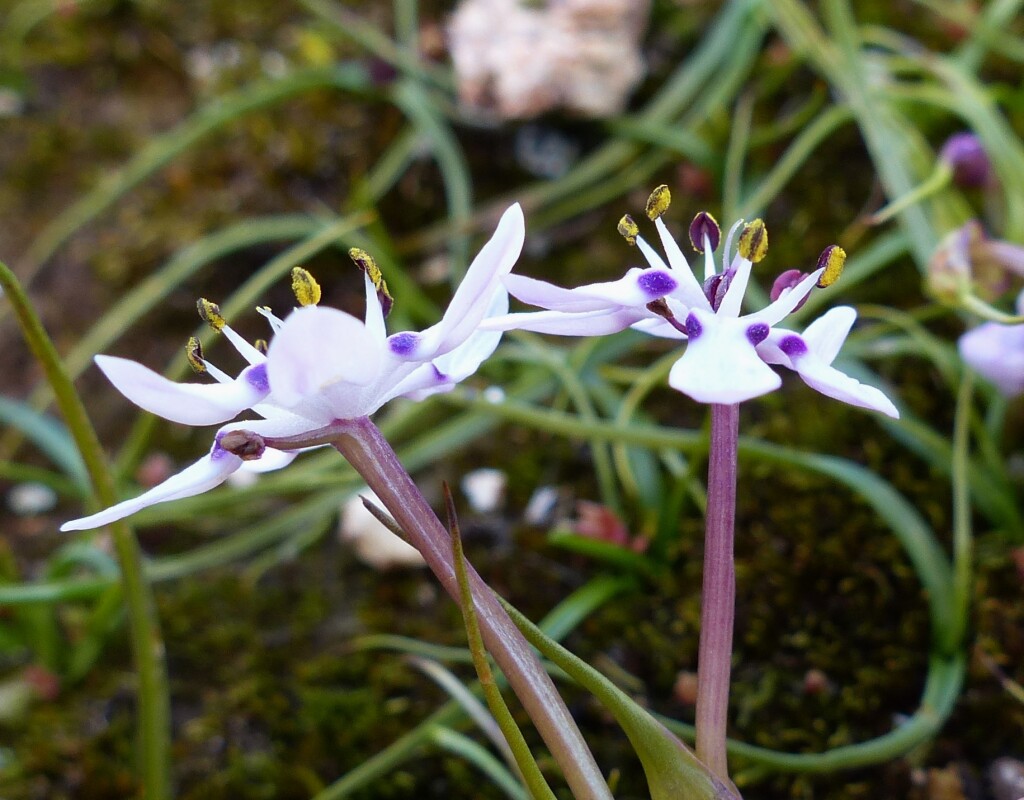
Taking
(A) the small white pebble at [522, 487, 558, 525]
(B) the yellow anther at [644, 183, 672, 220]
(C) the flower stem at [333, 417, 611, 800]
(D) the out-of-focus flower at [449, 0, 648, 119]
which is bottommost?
(C) the flower stem at [333, 417, 611, 800]

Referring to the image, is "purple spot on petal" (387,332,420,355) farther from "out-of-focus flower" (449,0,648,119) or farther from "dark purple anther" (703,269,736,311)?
"out-of-focus flower" (449,0,648,119)

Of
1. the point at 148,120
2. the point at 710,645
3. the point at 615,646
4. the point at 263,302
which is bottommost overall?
the point at 710,645

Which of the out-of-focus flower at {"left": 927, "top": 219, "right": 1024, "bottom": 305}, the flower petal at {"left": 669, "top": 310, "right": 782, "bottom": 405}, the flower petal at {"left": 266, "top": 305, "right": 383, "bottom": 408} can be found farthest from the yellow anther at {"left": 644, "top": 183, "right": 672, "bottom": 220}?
the out-of-focus flower at {"left": 927, "top": 219, "right": 1024, "bottom": 305}

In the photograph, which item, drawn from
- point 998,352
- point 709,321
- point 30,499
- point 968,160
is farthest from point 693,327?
point 30,499

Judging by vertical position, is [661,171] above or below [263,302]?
above

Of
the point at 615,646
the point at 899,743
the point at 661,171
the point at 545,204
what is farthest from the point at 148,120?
the point at 899,743

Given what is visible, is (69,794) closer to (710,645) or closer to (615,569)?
(615,569)

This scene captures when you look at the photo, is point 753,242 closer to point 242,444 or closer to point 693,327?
point 693,327
